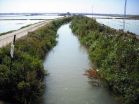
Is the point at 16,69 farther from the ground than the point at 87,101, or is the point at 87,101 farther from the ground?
the point at 16,69

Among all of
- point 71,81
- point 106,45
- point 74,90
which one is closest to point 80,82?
point 71,81

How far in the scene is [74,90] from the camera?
1414 cm

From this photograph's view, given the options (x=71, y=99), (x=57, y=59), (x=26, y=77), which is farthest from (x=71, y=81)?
(x=57, y=59)

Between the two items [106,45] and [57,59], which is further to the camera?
[57,59]

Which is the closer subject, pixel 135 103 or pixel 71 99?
pixel 135 103

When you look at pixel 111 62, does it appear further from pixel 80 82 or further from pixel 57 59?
pixel 57 59

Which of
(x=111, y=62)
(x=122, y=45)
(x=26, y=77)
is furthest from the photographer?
(x=122, y=45)

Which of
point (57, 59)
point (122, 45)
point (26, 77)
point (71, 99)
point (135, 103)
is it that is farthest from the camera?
point (57, 59)

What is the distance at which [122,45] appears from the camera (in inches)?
637

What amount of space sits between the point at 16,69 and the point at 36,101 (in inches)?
57.9

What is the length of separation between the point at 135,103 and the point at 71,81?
5.19 metres

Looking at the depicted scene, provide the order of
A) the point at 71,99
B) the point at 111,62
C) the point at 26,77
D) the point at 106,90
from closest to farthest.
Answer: the point at 26,77 < the point at 71,99 < the point at 106,90 < the point at 111,62

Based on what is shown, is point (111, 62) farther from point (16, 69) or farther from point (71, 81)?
point (16, 69)

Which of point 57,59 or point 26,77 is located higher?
point 26,77
